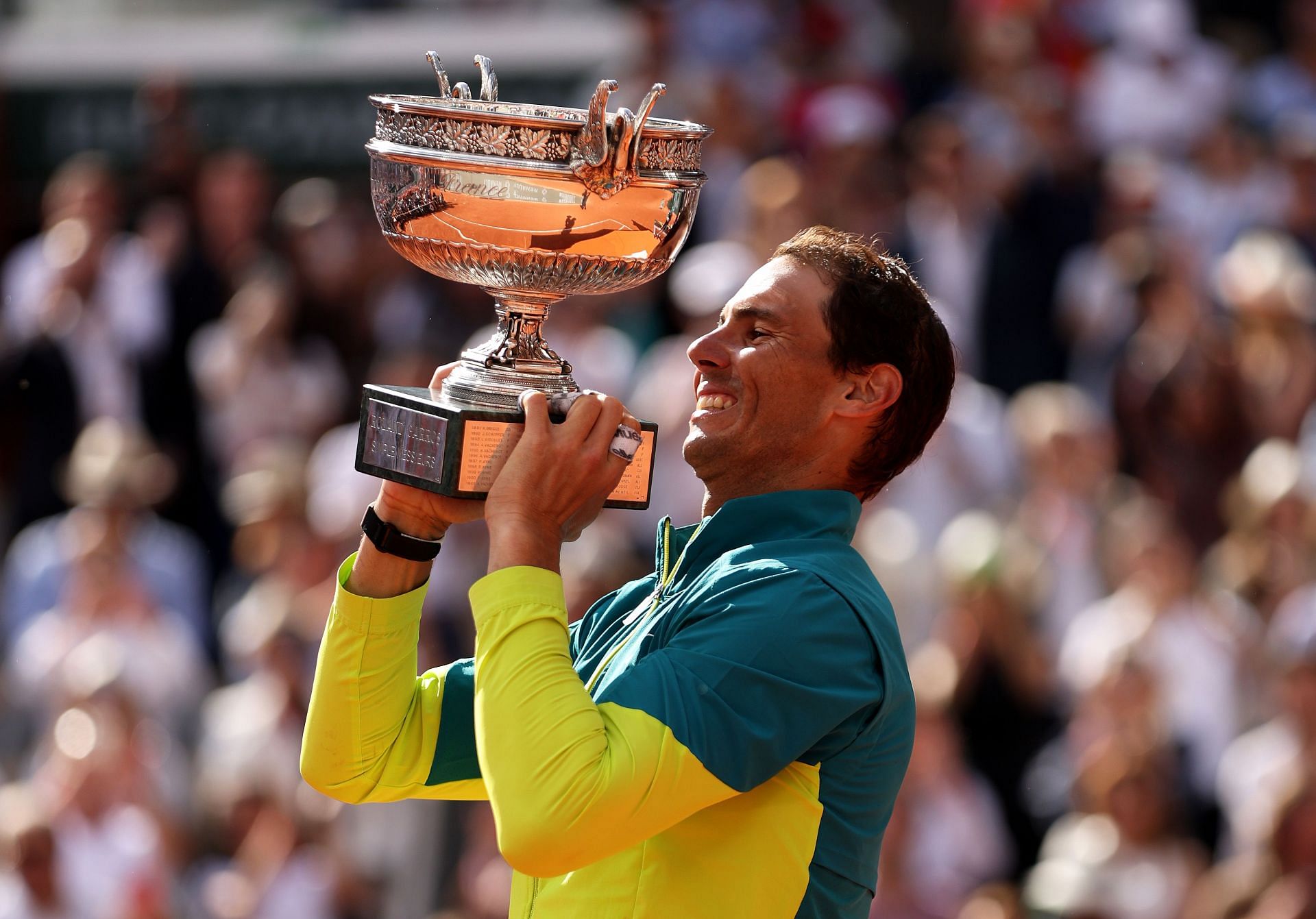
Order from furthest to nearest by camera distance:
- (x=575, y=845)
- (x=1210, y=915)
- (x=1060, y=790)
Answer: (x=1060, y=790) < (x=1210, y=915) < (x=575, y=845)

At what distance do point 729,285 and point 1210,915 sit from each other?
263 cm

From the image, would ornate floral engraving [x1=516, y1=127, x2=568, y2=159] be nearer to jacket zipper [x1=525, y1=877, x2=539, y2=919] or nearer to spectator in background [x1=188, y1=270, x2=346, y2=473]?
jacket zipper [x1=525, y1=877, x2=539, y2=919]

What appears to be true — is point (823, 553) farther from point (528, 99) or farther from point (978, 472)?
point (528, 99)

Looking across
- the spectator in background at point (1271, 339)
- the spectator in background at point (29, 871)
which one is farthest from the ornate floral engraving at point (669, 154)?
the spectator in background at point (1271, 339)

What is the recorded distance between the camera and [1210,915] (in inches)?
233

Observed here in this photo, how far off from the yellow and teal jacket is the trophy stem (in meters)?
0.27

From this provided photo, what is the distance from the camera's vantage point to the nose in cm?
281

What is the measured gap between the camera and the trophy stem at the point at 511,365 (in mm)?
2773

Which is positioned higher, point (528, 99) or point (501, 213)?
point (501, 213)

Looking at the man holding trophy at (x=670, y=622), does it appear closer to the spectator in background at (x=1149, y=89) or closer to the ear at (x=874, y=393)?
the ear at (x=874, y=393)

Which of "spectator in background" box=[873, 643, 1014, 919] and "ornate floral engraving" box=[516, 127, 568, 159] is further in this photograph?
"spectator in background" box=[873, 643, 1014, 919]

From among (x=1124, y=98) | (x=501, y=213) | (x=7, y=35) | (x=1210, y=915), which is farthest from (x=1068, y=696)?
(x=7, y=35)

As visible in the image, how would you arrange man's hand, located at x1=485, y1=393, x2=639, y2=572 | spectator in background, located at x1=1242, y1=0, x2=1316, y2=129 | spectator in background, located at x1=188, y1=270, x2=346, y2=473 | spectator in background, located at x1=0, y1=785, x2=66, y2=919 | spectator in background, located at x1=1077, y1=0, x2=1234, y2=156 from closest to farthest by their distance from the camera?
man's hand, located at x1=485, y1=393, x2=639, y2=572 < spectator in background, located at x1=0, y1=785, x2=66, y2=919 < spectator in background, located at x1=188, y1=270, x2=346, y2=473 < spectator in background, located at x1=1077, y1=0, x2=1234, y2=156 < spectator in background, located at x1=1242, y1=0, x2=1316, y2=129

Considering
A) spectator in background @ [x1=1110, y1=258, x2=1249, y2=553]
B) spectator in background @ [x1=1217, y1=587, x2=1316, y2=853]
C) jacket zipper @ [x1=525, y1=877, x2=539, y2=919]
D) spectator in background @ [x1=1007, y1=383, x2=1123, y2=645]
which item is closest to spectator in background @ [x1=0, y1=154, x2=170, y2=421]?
spectator in background @ [x1=1007, y1=383, x2=1123, y2=645]
